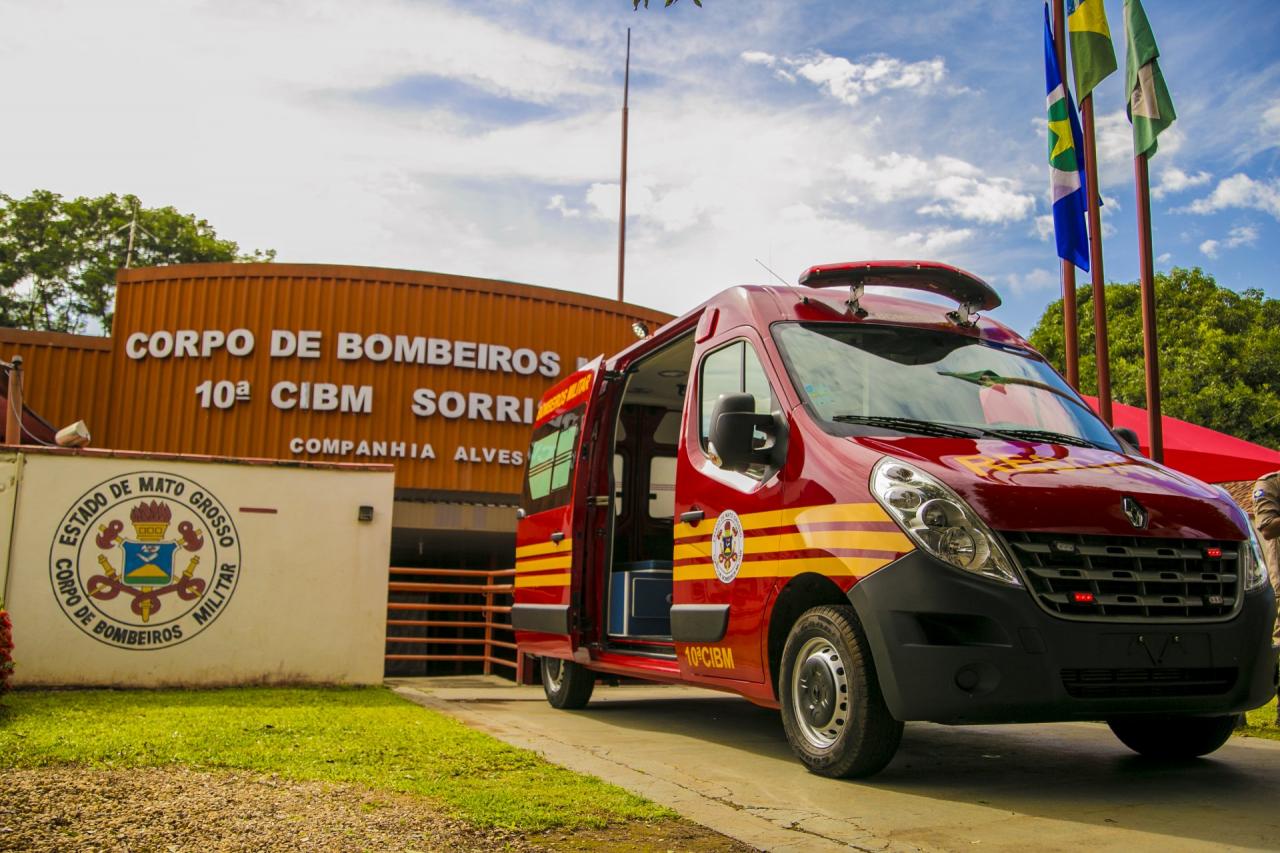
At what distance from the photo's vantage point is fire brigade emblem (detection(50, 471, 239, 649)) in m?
8.55

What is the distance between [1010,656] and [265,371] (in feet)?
63.4

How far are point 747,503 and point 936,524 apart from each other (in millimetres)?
1334

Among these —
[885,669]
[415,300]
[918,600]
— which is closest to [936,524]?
[918,600]

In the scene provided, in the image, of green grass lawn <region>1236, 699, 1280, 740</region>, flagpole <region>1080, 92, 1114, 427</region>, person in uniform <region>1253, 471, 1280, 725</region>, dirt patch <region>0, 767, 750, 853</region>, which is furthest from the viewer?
flagpole <region>1080, 92, 1114, 427</region>

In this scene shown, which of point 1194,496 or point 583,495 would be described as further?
point 583,495

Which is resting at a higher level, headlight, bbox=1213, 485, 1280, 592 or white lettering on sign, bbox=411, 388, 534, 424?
white lettering on sign, bbox=411, 388, 534, 424

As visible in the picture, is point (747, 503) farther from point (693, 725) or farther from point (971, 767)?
point (693, 725)

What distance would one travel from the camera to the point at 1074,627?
4.29m

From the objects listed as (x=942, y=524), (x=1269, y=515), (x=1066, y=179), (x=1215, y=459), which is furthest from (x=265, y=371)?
(x=942, y=524)

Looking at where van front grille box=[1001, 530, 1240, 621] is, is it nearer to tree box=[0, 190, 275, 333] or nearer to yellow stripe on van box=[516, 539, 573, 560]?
yellow stripe on van box=[516, 539, 573, 560]

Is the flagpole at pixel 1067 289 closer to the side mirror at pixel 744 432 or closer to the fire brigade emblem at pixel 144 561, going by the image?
the side mirror at pixel 744 432

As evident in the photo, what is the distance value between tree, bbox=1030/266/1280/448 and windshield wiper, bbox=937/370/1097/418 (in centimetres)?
2821

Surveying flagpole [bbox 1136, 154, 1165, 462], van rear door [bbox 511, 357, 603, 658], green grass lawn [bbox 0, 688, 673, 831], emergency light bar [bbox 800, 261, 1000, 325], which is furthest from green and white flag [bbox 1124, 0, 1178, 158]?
green grass lawn [bbox 0, 688, 673, 831]

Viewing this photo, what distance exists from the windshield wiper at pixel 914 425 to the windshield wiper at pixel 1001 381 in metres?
0.52
